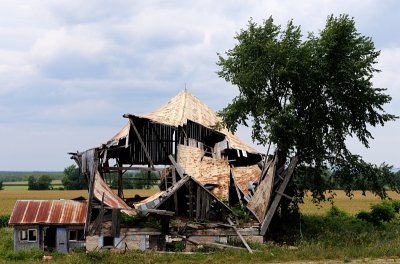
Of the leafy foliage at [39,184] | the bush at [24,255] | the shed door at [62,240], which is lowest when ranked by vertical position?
the bush at [24,255]

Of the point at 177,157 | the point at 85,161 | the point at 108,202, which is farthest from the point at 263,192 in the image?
the point at 85,161

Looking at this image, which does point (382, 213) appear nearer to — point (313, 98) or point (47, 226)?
point (313, 98)

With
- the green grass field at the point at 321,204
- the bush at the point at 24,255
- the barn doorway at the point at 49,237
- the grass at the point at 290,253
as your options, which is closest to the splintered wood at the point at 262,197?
the grass at the point at 290,253

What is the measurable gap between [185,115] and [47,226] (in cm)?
1118

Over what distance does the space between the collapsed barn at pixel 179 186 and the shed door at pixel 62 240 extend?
0.05 metres

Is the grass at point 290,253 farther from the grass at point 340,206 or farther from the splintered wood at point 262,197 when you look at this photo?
the grass at point 340,206

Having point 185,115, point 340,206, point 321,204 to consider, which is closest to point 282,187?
point 185,115

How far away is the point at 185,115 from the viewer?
1339 inches

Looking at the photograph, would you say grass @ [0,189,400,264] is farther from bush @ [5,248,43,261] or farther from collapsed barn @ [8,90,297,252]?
collapsed barn @ [8,90,297,252]

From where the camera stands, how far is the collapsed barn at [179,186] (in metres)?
26.8

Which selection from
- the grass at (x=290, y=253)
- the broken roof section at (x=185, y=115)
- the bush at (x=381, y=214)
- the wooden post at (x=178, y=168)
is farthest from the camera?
the bush at (x=381, y=214)

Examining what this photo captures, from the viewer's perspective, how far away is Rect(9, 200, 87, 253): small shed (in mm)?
26781

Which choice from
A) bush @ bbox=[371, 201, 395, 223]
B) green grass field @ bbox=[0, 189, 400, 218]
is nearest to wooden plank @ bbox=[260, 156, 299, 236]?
bush @ bbox=[371, 201, 395, 223]

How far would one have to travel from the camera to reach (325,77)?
97.0 feet
